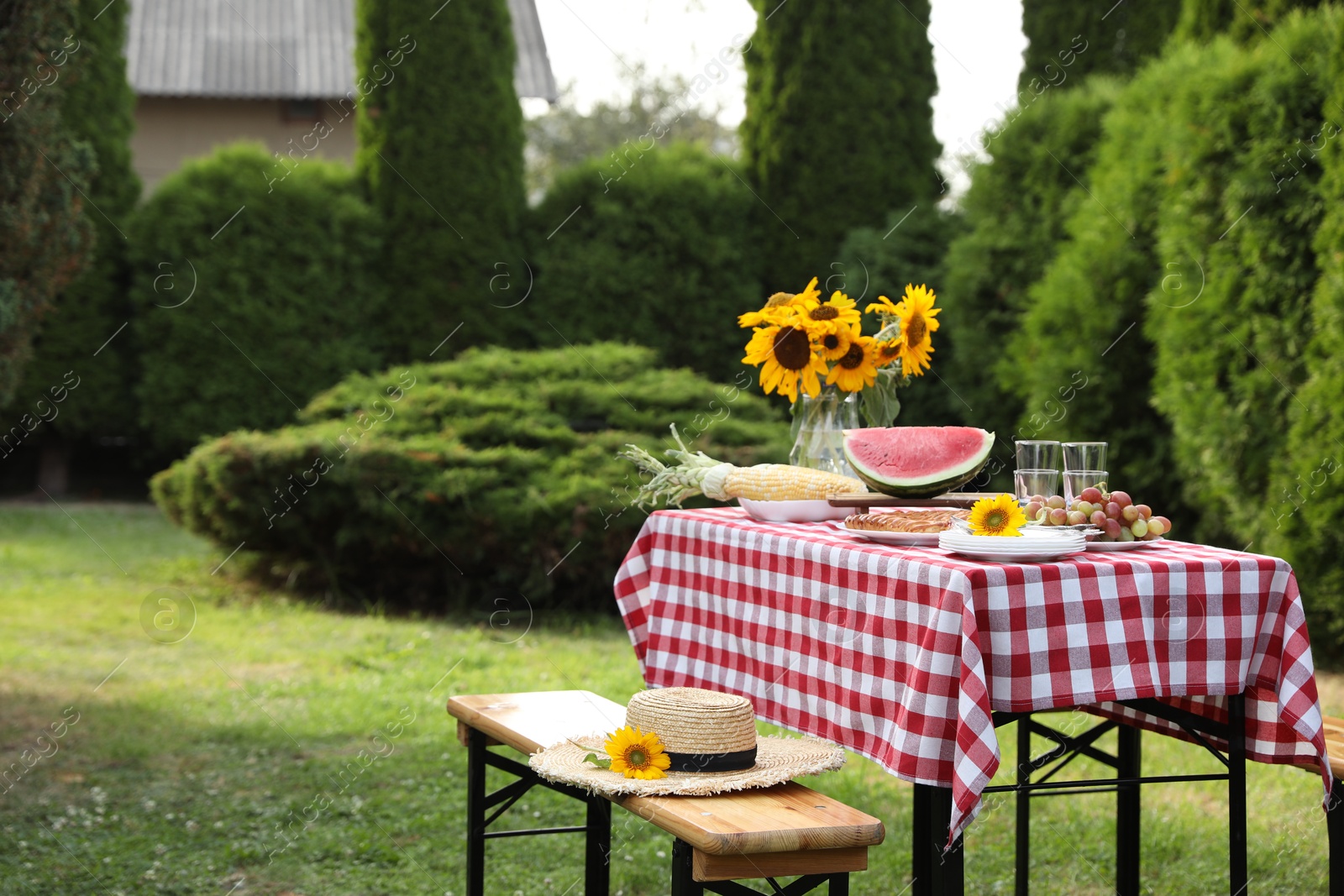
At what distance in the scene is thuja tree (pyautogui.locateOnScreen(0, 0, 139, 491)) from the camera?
11523 millimetres

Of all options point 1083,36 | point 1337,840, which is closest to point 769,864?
point 1337,840

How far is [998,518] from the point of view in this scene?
265cm

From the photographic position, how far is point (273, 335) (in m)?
12.0

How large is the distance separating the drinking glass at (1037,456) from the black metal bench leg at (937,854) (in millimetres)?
767

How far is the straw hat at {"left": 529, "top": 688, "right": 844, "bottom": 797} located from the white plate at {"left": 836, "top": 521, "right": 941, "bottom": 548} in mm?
469

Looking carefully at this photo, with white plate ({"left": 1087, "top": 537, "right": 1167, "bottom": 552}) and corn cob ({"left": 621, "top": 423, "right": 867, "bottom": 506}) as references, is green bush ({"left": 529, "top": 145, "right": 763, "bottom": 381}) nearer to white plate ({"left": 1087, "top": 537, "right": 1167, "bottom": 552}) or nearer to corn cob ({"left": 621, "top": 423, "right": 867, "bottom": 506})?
corn cob ({"left": 621, "top": 423, "right": 867, "bottom": 506})

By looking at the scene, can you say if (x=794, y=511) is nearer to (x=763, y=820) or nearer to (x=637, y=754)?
(x=637, y=754)

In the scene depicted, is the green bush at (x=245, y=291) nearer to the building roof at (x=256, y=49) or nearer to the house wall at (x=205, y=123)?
the building roof at (x=256, y=49)

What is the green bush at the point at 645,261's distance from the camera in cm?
1239

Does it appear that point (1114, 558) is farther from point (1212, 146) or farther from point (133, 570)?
point (133, 570)

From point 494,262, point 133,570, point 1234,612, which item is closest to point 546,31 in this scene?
point 494,262

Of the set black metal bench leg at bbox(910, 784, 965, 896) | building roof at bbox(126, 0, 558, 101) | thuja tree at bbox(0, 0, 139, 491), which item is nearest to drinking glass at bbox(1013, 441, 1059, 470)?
black metal bench leg at bbox(910, 784, 965, 896)


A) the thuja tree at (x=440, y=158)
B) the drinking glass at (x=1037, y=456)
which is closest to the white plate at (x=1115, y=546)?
the drinking glass at (x=1037, y=456)

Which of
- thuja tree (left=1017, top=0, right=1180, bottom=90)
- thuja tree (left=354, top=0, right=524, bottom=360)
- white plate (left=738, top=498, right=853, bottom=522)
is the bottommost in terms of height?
white plate (left=738, top=498, right=853, bottom=522)
